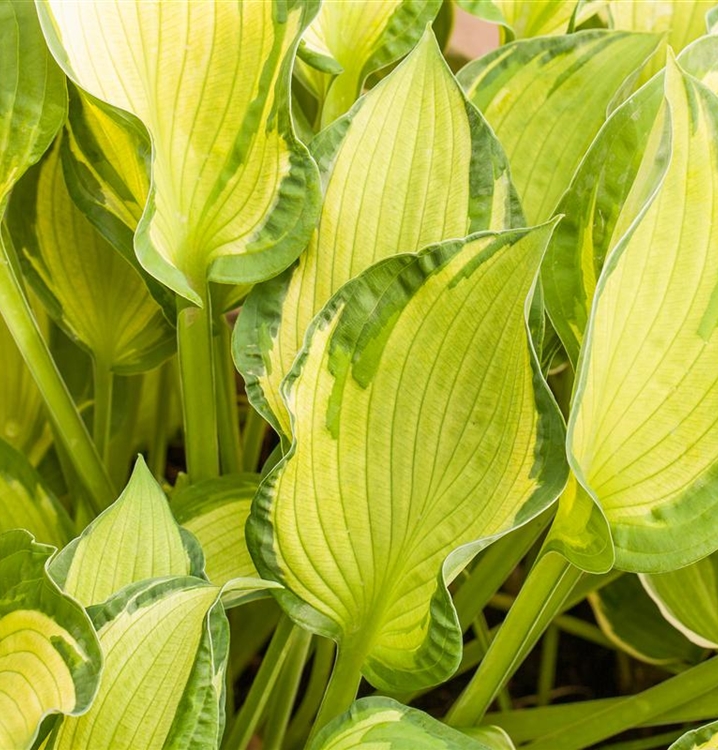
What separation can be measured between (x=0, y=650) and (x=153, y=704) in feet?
0.19

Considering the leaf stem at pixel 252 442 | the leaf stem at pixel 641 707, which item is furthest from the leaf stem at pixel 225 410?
the leaf stem at pixel 641 707

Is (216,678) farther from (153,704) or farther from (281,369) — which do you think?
(281,369)

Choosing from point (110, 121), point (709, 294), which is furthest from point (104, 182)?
point (709, 294)

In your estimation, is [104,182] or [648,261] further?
[104,182]

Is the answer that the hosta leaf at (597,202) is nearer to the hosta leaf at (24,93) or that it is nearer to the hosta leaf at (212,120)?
the hosta leaf at (212,120)

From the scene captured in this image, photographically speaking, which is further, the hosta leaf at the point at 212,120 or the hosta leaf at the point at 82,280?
the hosta leaf at the point at 82,280

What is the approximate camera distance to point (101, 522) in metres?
0.37


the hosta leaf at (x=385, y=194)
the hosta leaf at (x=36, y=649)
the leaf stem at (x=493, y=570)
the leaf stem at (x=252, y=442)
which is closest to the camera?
the hosta leaf at (x=36, y=649)

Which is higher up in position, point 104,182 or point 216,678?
point 104,182

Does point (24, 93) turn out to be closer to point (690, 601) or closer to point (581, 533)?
point (581, 533)

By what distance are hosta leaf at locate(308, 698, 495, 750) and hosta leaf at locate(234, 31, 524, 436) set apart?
121 millimetres

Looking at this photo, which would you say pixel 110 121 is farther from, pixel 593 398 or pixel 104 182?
pixel 593 398

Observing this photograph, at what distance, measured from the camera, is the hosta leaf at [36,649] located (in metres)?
0.30

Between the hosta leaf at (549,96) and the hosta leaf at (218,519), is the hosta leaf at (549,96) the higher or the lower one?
the higher one
